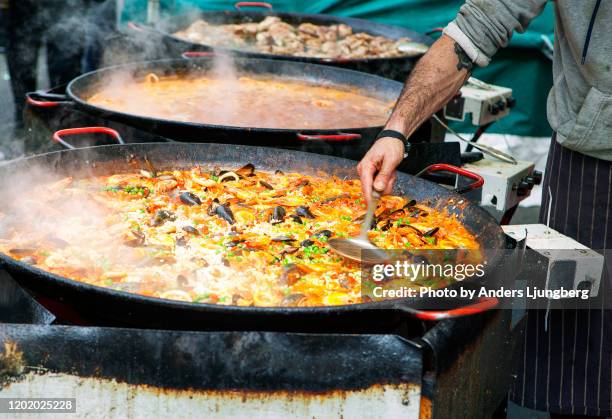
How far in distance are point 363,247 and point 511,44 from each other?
18.3 feet

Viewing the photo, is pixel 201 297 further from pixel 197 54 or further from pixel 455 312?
pixel 197 54

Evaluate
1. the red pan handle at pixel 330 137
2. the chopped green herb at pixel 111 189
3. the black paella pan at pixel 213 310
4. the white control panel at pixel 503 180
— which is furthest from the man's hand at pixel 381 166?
the white control panel at pixel 503 180

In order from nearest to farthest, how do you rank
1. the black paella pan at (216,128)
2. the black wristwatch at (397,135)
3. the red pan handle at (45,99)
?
the black wristwatch at (397,135) < the black paella pan at (216,128) < the red pan handle at (45,99)

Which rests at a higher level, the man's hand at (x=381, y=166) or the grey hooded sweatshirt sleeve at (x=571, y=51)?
the grey hooded sweatshirt sleeve at (x=571, y=51)

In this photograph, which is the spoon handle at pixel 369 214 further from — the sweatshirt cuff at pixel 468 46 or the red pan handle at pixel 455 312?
the sweatshirt cuff at pixel 468 46

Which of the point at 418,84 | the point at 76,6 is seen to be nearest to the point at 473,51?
the point at 418,84

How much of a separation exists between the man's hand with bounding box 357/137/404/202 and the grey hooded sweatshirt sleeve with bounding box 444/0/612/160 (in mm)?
671

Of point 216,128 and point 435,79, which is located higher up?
point 435,79

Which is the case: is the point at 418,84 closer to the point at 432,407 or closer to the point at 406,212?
the point at 406,212

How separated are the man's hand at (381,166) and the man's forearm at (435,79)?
0.94 feet

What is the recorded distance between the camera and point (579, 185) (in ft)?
10.5

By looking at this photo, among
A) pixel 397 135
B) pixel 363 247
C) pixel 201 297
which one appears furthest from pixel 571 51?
pixel 201 297

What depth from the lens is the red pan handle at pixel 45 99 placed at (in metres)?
3.70

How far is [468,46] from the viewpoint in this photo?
306 cm
